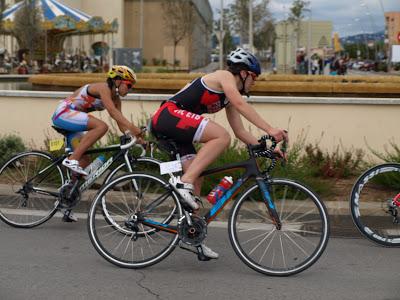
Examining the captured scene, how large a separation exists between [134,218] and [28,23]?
42.7 metres

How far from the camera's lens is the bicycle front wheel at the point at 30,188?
7.54 metres

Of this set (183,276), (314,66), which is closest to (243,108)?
(183,276)

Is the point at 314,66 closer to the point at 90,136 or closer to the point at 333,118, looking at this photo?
the point at 333,118

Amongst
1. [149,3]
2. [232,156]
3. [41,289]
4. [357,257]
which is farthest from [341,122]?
[149,3]

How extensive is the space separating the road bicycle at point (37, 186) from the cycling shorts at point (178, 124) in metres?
1.41

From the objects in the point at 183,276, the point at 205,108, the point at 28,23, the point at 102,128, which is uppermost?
the point at 28,23

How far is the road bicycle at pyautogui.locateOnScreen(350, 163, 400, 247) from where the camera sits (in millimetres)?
7023

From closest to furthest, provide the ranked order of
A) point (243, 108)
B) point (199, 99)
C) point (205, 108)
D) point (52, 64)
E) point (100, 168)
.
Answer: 1. point (243, 108)
2. point (199, 99)
3. point (205, 108)
4. point (100, 168)
5. point (52, 64)

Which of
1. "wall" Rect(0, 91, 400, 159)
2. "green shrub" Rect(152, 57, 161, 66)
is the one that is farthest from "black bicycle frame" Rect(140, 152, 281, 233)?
"green shrub" Rect(152, 57, 161, 66)

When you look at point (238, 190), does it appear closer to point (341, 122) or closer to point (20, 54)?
point (341, 122)

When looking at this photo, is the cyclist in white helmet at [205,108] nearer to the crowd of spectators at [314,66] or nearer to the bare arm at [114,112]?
the bare arm at [114,112]

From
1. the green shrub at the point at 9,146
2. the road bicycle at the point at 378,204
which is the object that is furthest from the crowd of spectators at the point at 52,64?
the road bicycle at the point at 378,204

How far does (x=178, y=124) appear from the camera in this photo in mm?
5930

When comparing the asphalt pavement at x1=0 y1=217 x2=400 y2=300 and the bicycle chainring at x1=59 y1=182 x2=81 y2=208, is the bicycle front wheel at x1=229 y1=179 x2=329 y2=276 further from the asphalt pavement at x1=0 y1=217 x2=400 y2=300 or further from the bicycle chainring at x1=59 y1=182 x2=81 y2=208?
the bicycle chainring at x1=59 y1=182 x2=81 y2=208
